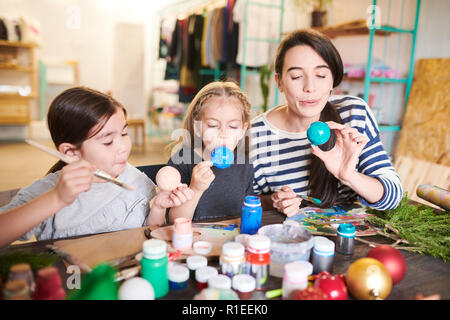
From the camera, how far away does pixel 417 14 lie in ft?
12.0

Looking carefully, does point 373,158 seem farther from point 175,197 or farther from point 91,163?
point 91,163

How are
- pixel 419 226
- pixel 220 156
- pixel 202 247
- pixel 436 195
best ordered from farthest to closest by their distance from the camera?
pixel 436 195 < pixel 220 156 < pixel 419 226 < pixel 202 247

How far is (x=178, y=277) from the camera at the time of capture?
0.90m

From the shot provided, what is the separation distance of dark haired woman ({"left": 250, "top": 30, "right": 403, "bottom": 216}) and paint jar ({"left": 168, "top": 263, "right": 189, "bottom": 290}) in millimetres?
598

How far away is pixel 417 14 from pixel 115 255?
3780 millimetres

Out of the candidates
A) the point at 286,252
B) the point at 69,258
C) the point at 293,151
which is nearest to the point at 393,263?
the point at 286,252

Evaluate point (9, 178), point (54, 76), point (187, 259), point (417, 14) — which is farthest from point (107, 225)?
point (54, 76)

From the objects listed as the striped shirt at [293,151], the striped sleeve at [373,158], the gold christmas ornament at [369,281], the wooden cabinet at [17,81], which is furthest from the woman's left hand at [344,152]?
the wooden cabinet at [17,81]

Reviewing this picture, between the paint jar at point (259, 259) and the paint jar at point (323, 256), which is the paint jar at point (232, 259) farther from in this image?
the paint jar at point (323, 256)

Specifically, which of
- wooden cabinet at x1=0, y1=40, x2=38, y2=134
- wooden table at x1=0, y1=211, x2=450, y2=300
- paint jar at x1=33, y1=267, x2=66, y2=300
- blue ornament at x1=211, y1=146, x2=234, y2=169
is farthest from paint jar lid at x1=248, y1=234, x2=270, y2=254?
wooden cabinet at x1=0, y1=40, x2=38, y2=134

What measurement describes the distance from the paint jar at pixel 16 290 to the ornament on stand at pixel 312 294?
57 cm

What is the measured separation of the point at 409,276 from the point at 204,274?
1.83ft

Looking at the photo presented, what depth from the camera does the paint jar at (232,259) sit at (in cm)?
90
